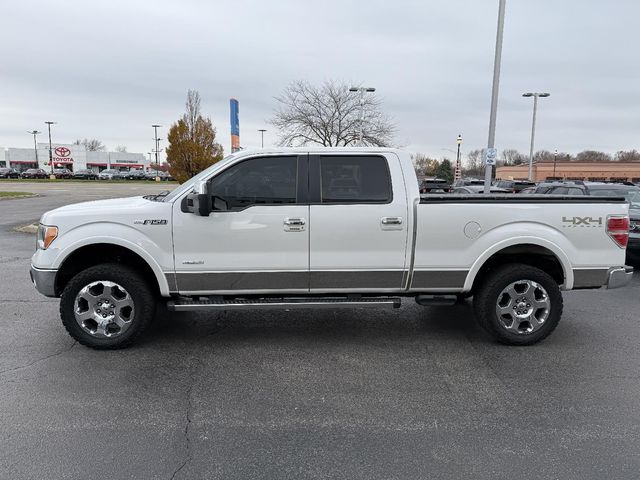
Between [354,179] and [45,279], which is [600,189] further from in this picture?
[45,279]

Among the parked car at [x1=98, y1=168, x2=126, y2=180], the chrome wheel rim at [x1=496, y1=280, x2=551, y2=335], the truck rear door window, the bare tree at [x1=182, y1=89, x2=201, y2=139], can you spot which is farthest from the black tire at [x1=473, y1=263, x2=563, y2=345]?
the parked car at [x1=98, y1=168, x2=126, y2=180]

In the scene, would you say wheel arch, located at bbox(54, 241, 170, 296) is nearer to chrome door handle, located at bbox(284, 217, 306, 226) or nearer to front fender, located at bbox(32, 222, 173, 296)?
front fender, located at bbox(32, 222, 173, 296)

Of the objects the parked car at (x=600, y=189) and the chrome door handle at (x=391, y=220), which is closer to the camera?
the chrome door handle at (x=391, y=220)

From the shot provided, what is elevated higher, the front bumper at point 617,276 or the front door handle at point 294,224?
the front door handle at point 294,224

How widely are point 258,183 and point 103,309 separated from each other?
196 cm

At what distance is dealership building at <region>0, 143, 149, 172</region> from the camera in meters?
85.7

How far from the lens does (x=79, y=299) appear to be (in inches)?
176

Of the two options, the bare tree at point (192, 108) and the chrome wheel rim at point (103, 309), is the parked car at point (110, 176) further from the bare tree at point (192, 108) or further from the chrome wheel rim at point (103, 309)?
the chrome wheel rim at point (103, 309)

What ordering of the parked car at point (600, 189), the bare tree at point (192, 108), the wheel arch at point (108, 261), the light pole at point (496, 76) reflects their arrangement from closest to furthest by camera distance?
the wheel arch at point (108, 261), the parked car at point (600, 189), the light pole at point (496, 76), the bare tree at point (192, 108)

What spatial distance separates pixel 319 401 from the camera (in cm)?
363

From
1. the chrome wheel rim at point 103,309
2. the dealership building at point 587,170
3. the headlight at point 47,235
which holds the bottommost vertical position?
the chrome wheel rim at point 103,309

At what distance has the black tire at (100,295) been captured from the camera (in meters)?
4.45

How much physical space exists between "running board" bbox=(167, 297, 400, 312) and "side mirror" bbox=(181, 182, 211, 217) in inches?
34.8

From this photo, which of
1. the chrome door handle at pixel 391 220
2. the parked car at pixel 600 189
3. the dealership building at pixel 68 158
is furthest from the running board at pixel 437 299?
the dealership building at pixel 68 158
